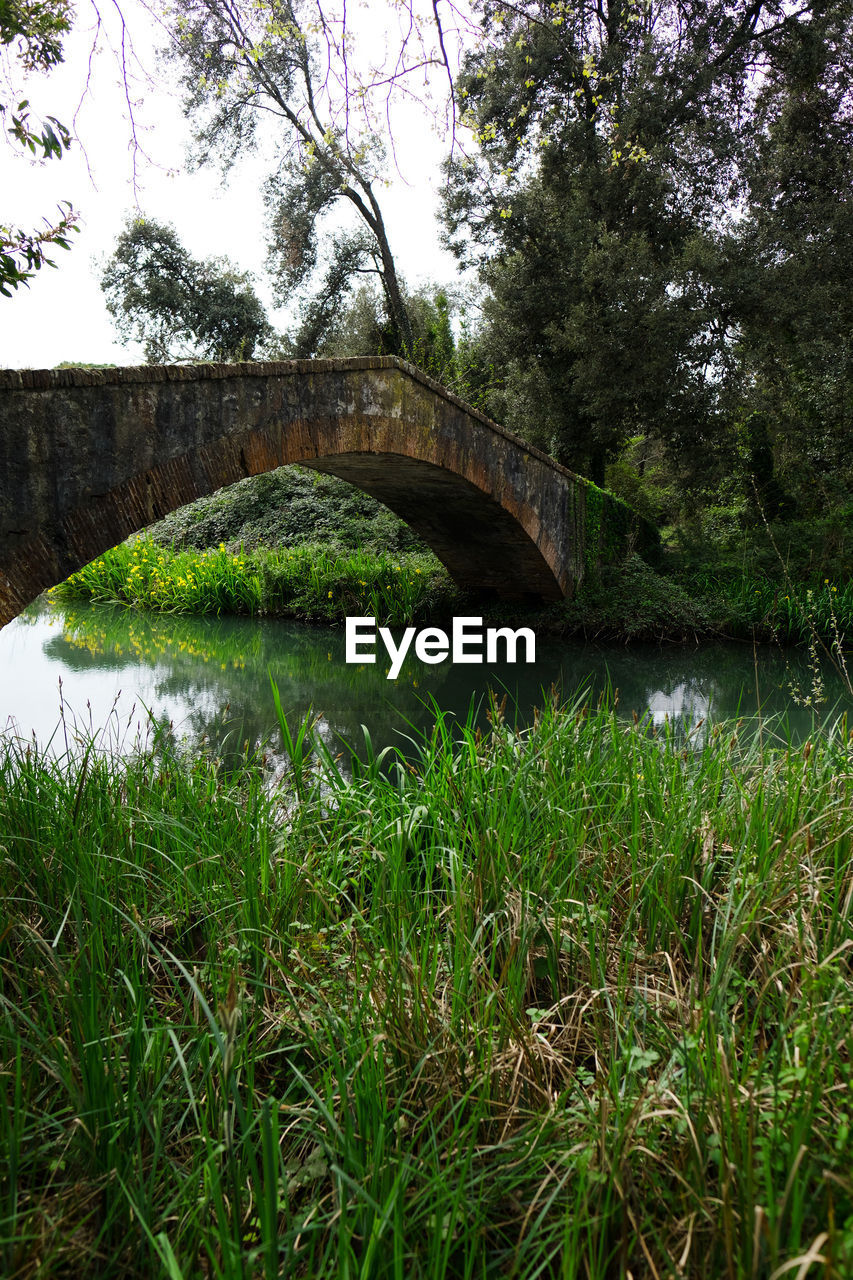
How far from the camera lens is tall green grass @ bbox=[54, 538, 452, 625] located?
12.5 meters

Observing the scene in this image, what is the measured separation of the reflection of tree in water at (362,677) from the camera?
7.27 meters

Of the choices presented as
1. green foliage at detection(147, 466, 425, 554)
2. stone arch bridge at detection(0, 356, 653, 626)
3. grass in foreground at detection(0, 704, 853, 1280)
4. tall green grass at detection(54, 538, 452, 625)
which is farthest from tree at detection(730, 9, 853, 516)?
grass in foreground at detection(0, 704, 853, 1280)

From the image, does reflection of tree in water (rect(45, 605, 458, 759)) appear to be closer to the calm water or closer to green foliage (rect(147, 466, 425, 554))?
the calm water

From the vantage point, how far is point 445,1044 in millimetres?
1654

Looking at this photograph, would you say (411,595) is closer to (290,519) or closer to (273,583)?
(273,583)

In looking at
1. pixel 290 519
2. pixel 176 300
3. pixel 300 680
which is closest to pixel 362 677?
pixel 300 680

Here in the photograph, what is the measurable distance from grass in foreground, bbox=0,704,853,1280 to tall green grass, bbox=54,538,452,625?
9453mm

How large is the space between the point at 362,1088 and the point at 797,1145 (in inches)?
27.4

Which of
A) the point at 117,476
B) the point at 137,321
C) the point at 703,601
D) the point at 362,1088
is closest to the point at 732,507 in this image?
the point at 703,601

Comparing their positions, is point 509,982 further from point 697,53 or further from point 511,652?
point 697,53

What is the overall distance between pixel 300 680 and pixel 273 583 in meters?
5.04

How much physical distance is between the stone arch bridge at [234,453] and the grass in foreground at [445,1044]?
197cm

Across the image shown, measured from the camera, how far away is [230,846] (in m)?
2.69

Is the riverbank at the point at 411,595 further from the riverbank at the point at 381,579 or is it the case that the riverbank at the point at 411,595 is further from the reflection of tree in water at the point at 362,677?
the reflection of tree in water at the point at 362,677
